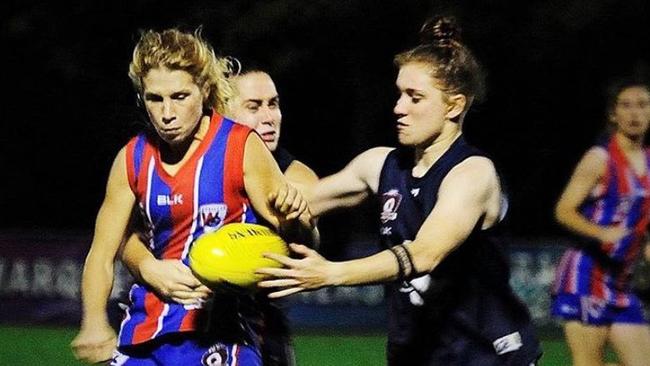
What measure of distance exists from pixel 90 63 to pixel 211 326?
13.1 meters

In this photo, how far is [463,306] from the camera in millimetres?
5516

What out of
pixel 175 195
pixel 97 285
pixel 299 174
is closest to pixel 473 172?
pixel 175 195

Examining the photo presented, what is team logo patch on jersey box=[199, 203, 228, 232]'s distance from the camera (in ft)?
17.9

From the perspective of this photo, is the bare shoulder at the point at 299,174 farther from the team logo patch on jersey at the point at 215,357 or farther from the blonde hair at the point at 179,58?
the team logo patch on jersey at the point at 215,357

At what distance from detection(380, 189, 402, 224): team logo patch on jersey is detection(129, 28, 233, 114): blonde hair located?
68 centimetres

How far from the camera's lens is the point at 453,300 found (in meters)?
5.52

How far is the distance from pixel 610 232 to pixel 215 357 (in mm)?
3048

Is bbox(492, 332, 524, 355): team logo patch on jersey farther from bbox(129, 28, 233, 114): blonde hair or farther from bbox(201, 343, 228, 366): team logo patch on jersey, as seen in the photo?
bbox(129, 28, 233, 114): blonde hair

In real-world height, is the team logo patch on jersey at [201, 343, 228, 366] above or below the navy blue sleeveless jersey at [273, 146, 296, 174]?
below

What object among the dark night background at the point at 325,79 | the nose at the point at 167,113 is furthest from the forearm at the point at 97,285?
the dark night background at the point at 325,79

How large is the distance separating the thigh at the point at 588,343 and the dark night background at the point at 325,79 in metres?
9.10

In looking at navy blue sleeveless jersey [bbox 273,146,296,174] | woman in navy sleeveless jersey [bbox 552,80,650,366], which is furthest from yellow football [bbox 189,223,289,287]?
woman in navy sleeveless jersey [bbox 552,80,650,366]

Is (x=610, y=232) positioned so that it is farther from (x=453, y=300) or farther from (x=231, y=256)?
(x=231, y=256)

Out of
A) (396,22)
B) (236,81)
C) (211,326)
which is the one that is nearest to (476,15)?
(396,22)
